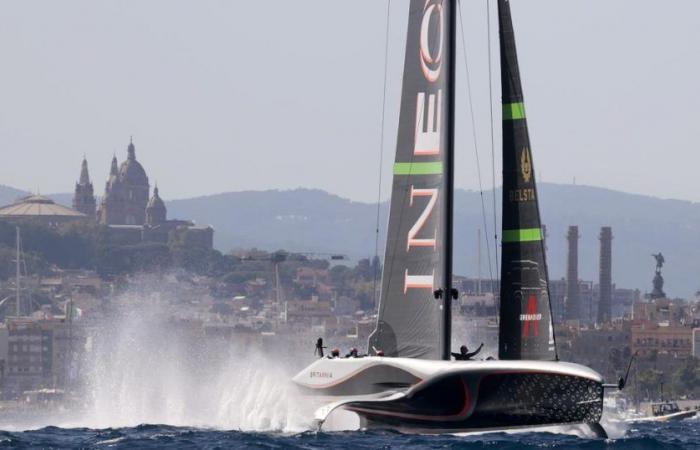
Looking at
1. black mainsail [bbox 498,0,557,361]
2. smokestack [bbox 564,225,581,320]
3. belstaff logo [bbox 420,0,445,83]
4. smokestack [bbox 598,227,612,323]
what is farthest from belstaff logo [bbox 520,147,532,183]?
smokestack [bbox 564,225,581,320]

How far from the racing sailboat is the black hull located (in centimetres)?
1

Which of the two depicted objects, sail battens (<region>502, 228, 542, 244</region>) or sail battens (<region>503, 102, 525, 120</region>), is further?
sail battens (<region>503, 102, 525, 120</region>)

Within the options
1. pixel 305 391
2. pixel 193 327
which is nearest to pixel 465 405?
pixel 305 391

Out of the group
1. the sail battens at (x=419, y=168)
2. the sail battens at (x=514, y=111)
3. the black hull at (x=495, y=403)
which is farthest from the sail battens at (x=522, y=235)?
the black hull at (x=495, y=403)

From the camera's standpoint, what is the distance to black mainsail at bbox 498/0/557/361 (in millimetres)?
29891

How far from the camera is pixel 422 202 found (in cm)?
3027

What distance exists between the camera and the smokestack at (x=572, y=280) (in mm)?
192000

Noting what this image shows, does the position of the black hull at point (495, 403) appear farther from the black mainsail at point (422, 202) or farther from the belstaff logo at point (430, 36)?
the belstaff logo at point (430, 36)

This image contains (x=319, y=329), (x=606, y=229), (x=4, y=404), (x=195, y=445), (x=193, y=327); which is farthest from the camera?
(x=606, y=229)

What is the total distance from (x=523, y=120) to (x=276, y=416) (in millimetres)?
5838

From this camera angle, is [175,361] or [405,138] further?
[175,361]

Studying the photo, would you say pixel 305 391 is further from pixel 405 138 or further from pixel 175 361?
pixel 175 361

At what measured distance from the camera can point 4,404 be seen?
137875 mm

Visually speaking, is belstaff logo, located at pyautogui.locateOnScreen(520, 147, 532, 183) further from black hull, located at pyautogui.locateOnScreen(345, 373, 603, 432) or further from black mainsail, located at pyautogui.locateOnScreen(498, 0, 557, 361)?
black hull, located at pyautogui.locateOnScreen(345, 373, 603, 432)
